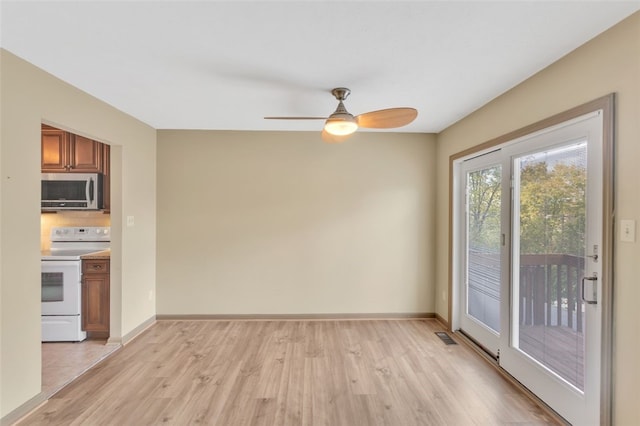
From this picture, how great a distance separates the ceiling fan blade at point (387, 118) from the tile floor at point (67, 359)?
3278 millimetres

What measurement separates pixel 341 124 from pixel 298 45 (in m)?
0.64

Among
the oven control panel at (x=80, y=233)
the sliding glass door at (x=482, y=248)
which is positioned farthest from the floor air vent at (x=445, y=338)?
the oven control panel at (x=80, y=233)

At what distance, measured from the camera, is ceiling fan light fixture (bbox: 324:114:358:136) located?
2197 millimetres

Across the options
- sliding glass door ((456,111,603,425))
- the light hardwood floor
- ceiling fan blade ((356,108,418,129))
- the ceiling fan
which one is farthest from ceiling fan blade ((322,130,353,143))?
the light hardwood floor

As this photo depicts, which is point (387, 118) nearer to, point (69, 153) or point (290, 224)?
point (290, 224)

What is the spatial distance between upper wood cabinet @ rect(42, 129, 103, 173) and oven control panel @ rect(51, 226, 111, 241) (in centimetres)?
73

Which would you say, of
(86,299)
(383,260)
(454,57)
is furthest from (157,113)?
(383,260)

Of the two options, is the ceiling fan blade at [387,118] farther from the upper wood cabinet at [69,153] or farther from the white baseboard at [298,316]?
the upper wood cabinet at [69,153]

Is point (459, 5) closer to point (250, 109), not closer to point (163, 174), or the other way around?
point (250, 109)

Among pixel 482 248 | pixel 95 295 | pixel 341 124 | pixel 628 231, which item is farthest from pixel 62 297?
pixel 628 231

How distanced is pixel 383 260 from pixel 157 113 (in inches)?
127

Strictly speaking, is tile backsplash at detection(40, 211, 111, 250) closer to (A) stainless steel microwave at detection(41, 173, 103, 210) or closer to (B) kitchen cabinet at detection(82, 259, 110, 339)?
(A) stainless steel microwave at detection(41, 173, 103, 210)

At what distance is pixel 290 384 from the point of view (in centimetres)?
237

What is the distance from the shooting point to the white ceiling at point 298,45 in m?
1.48
